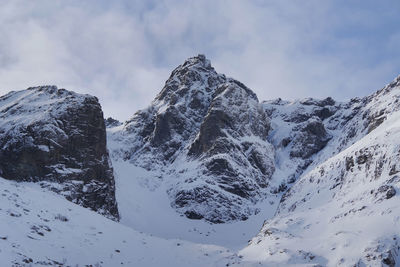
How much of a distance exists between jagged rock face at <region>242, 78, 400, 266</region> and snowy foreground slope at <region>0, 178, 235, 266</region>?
14.0 ft

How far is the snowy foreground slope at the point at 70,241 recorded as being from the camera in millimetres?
17106

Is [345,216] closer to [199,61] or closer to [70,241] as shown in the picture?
[70,241]

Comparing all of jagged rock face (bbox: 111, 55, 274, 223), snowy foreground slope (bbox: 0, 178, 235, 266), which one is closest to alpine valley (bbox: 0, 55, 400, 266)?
snowy foreground slope (bbox: 0, 178, 235, 266)

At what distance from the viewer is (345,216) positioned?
2527cm

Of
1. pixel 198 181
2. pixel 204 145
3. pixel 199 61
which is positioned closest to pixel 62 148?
pixel 198 181

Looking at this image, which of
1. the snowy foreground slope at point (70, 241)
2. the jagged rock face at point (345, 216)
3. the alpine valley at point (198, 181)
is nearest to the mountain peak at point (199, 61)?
the alpine valley at point (198, 181)

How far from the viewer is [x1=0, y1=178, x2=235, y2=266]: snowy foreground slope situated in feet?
56.1

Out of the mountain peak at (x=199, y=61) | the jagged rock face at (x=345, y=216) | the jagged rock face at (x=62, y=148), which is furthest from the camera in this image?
the mountain peak at (x=199, y=61)

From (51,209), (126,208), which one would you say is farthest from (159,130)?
(51,209)

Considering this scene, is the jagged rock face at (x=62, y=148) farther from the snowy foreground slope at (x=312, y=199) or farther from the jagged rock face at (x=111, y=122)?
the jagged rock face at (x=111, y=122)

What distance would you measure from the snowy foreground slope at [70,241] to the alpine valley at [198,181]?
0.33 ft

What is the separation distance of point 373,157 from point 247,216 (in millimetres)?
35968

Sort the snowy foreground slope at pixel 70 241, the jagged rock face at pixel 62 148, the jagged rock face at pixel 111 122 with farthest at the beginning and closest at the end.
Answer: the jagged rock face at pixel 111 122
the jagged rock face at pixel 62 148
the snowy foreground slope at pixel 70 241

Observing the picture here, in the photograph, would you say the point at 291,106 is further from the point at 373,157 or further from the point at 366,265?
the point at 366,265
